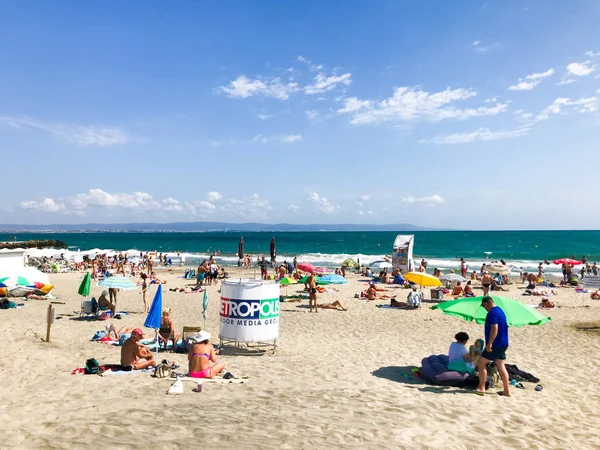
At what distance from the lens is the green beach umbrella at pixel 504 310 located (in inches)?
298

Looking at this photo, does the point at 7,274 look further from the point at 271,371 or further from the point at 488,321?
the point at 488,321

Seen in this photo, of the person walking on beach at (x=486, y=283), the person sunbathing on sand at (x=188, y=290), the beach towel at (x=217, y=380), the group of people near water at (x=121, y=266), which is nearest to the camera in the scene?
the beach towel at (x=217, y=380)

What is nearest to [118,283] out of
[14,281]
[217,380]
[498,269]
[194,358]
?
[14,281]

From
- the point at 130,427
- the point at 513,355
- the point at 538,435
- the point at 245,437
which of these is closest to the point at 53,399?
the point at 130,427

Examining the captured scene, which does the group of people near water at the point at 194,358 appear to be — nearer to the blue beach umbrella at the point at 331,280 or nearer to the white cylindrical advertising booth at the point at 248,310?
the white cylindrical advertising booth at the point at 248,310

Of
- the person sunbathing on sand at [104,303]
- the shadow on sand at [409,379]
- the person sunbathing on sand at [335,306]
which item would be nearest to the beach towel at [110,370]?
the shadow on sand at [409,379]

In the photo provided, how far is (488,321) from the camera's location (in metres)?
6.62

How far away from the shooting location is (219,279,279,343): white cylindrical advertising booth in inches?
352

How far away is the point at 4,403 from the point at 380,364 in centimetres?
651

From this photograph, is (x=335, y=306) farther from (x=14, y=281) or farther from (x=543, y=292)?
(x=14, y=281)

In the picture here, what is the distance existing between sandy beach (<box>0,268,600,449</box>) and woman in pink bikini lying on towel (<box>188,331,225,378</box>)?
422 mm

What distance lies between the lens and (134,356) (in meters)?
7.83

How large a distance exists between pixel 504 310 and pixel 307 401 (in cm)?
414

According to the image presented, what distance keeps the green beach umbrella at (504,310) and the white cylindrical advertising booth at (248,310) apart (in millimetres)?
3459
